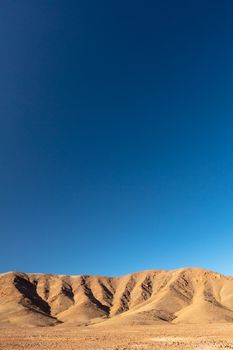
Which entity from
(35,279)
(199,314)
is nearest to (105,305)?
(35,279)

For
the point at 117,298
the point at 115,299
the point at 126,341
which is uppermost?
the point at 117,298

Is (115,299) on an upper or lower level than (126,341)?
upper

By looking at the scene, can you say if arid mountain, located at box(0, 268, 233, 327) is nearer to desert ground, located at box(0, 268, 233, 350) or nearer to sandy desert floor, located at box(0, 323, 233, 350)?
desert ground, located at box(0, 268, 233, 350)

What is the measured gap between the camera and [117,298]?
498 ft

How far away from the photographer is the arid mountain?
108 m

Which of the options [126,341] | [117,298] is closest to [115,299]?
[117,298]

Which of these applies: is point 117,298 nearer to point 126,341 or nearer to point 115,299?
point 115,299

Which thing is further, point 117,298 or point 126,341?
point 117,298

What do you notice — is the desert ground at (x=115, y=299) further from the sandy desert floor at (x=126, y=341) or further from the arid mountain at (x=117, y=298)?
the sandy desert floor at (x=126, y=341)

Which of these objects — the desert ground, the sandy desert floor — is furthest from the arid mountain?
the sandy desert floor

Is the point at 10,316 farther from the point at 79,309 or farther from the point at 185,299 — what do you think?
the point at 185,299

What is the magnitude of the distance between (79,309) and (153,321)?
43.4 metres

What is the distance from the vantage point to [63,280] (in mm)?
161875

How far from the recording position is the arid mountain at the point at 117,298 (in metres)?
108
